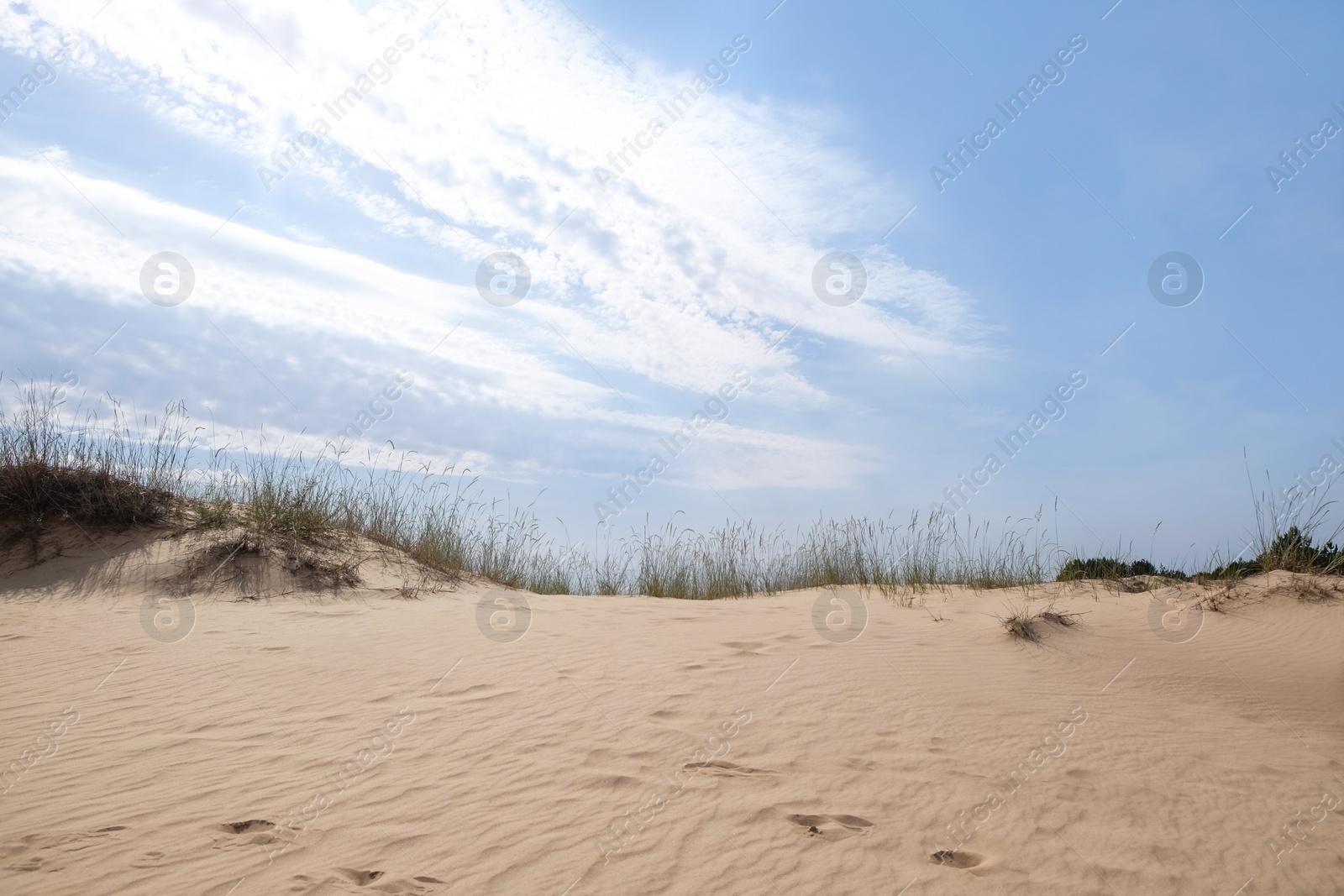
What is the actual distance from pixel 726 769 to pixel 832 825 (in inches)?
26.8

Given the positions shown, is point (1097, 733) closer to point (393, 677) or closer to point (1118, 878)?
point (1118, 878)

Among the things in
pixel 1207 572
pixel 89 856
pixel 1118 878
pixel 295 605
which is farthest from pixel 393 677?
pixel 1207 572

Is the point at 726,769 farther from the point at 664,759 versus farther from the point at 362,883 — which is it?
the point at 362,883

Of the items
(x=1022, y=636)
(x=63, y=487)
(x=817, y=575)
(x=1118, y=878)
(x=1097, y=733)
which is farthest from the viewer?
(x=817, y=575)

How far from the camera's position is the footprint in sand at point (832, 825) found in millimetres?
3287

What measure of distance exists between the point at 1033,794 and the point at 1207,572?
6983mm

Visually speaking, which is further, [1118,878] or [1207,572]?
[1207,572]

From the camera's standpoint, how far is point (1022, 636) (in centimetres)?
655

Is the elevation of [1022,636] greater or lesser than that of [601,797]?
greater

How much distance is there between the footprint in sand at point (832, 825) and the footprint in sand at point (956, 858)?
28 centimetres

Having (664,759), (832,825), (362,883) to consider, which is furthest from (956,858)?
(362,883)

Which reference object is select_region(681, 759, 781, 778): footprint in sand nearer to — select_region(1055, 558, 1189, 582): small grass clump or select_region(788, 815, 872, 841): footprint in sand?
select_region(788, 815, 872, 841): footprint in sand

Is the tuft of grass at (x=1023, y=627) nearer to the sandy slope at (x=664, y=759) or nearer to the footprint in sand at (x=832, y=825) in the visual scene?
the sandy slope at (x=664, y=759)

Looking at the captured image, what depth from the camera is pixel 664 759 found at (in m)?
4.01
